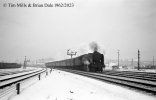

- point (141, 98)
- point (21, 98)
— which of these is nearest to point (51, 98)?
point (21, 98)

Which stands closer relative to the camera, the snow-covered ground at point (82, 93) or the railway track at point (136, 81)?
the snow-covered ground at point (82, 93)

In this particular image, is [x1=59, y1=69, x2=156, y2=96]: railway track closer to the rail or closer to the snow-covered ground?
the snow-covered ground

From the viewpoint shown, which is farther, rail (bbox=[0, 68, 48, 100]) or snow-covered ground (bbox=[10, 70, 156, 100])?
rail (bbox=[0, 68, 48, 100])

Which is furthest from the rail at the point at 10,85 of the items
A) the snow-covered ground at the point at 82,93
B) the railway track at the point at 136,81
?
the railway track at the point at 136,81

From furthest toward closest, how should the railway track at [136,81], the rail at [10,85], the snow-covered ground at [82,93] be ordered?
1. the railway track at [136,81]
2. the rail at [10,85]
3. the snow-covered ground at [82,93]

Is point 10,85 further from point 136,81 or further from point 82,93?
point 136,81

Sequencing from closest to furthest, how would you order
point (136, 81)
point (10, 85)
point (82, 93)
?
1. point (82, 93)
2. point (136, 81)
3. point (10, 85)

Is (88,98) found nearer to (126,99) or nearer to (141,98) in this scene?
(126,99)

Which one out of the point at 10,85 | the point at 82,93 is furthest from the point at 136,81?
the point at 10,85

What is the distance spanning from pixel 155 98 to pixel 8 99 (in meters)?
7.58

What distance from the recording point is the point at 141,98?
25.7 ft

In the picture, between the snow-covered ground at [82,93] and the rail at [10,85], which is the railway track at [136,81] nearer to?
the snow-covered ground at [82,93]

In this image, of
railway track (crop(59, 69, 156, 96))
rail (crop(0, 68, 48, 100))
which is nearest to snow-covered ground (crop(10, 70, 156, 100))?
rail (crop(0, 68, 48, 100))

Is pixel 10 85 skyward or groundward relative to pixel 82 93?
groundward
